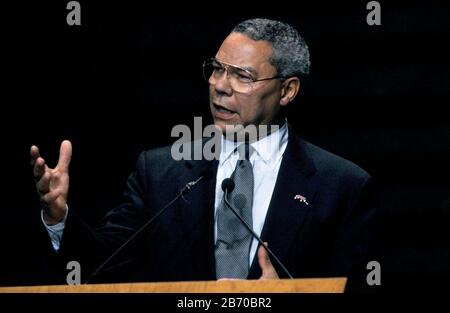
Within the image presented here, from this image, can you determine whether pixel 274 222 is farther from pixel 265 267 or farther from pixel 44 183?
pixel 44 183

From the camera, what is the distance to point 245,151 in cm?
231

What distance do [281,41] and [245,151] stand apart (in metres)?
0.35

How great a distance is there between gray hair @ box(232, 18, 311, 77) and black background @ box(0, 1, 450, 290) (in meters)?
0.42

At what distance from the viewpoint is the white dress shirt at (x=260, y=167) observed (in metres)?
2.24

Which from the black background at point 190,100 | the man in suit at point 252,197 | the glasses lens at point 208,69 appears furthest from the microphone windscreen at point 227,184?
the black background at point 190,100

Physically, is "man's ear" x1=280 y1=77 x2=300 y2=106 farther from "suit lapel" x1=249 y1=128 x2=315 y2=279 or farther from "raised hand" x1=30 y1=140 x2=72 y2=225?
"raised hand" x1=30 y1=140 x2=72 y2=225

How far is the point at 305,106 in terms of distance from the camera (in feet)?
9.50

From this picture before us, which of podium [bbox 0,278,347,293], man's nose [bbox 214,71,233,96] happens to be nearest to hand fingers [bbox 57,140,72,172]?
podium [bbox 0,278,347,293]

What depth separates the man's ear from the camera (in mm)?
2438

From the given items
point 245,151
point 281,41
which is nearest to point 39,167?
point 245,151
